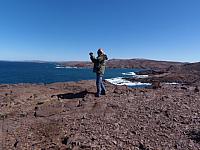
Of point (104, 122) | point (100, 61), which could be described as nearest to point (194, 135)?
point (104, 122)

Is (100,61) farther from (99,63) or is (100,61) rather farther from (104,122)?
(104,122)

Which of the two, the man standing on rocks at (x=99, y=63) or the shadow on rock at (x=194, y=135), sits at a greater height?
the man standing on rocks at (x=99, y=63)

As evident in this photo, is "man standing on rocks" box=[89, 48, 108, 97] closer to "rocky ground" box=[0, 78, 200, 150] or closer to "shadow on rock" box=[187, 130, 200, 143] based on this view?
"rocky ground" box=[0, 78, 200, 150]

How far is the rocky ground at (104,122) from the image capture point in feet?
29.7

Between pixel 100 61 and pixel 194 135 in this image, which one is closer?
pixel 194 135

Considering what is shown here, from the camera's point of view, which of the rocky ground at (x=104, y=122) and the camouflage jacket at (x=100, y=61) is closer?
the rocky ground at (x=104, y=122)

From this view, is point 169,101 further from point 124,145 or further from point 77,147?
point 77,147

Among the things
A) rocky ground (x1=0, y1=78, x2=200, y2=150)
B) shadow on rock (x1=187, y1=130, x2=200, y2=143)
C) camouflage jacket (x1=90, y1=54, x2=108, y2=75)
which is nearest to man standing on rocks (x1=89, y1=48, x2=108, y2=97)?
camouflage jacket (x1=90, y1=54, x2=108, y2=75)

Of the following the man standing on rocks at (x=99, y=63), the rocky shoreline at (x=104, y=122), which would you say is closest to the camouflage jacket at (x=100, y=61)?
the man standing on rocks at (x=99, y=63)

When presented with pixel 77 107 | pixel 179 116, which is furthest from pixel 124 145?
pixel 77 107

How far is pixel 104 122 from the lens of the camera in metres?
10.6

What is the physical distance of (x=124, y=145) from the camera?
29.0ft

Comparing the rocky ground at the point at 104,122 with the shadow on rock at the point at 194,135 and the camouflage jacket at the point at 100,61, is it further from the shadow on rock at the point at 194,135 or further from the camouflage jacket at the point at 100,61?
the camouflage jacket at the point at 100,61

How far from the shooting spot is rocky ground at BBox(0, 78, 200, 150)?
29.7 ft
